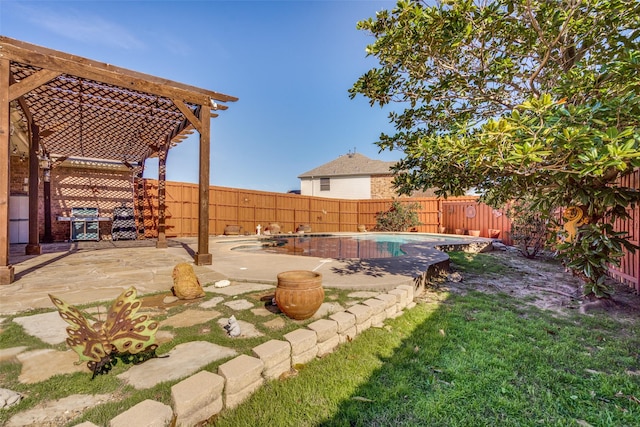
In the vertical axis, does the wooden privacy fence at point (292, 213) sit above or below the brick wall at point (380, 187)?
below

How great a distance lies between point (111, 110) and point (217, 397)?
6848 mm

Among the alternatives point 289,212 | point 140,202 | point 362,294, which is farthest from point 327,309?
point 289,212

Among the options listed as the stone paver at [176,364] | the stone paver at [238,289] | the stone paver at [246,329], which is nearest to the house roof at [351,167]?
the stone paver at [238,289]

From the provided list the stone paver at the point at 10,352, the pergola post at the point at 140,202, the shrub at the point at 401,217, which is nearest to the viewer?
the stone paver at the point at 10,352

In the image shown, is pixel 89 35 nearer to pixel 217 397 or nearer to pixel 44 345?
pixel 44 345

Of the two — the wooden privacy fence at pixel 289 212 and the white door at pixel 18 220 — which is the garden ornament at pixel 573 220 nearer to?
the wooden privacy fence at pixel 289 212

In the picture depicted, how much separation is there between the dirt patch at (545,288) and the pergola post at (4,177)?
600 centimetres

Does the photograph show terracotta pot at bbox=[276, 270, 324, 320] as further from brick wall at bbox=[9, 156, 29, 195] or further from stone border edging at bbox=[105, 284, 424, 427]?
brick wall at bbox=[9, 156, 29, 195]

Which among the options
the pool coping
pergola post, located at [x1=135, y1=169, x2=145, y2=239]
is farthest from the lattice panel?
the pool coping

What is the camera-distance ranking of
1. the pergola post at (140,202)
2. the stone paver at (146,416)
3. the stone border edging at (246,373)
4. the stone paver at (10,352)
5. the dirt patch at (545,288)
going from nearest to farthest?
the stone paver at (146,416), the stone border edging at (246,373), the stone paver at (10,352), the dirt patch at (545,288), the pergola post at (140,202)

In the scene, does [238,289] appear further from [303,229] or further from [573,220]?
[303,229]

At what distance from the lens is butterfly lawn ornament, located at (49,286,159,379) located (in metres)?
1.58

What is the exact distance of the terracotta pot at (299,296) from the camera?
2.48 meters

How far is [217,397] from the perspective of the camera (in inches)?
60.1
